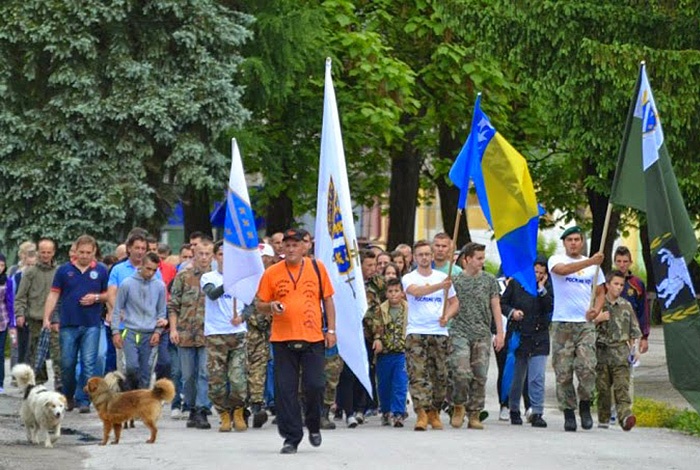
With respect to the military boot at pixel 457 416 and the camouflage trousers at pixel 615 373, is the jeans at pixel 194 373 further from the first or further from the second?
the camouflage trousers at pixel 615 373

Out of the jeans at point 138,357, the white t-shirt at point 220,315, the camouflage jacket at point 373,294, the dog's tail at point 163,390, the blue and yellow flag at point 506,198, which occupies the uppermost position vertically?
the blue and yellow flag at point 506,198

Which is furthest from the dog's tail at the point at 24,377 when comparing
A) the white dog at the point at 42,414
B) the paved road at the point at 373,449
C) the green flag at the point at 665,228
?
the green flag at the point at 665,228

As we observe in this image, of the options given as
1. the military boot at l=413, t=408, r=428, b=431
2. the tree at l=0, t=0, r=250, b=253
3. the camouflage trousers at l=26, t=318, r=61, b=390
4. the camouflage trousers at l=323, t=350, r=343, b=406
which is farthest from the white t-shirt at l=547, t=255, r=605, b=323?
the tree at l=0, t=0, r=250, b=253

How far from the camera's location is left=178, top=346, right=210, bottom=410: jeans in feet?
59.2

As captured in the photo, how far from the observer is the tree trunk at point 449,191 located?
39281 mm

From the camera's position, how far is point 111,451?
15.4m

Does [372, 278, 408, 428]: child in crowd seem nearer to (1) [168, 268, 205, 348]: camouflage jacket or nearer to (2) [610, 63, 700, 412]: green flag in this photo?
(1) [168, 268, 205, 348]: camouflage jacket

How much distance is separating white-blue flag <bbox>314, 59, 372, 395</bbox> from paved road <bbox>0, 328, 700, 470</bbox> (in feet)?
2.59

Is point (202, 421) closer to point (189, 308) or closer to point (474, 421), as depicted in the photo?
point (189, 308)

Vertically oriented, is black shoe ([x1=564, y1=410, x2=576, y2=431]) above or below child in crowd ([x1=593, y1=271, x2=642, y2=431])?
below

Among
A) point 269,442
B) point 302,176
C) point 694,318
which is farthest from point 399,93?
point 694,318

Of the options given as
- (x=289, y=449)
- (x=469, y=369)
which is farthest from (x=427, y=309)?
(x=289, y=449)

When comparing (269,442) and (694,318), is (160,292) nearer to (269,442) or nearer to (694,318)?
(269,442)

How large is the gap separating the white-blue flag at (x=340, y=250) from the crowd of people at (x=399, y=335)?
0.49 ft
